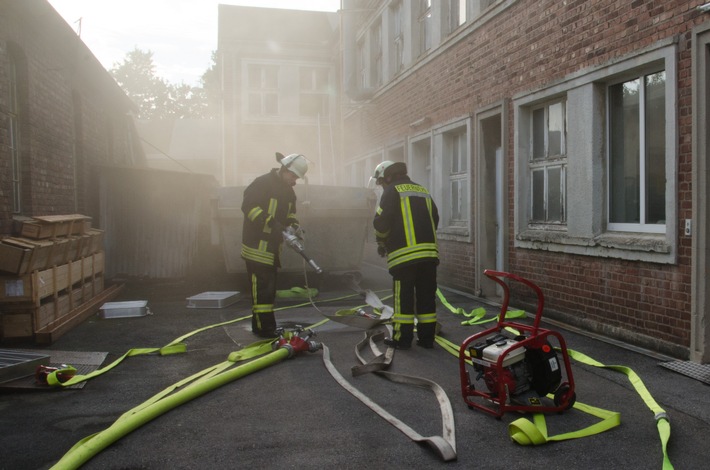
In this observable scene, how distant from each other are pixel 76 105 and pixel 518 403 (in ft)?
35.7

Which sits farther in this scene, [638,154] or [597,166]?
[597,166]

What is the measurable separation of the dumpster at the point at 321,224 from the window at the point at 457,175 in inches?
55.4

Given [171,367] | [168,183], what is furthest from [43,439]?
[168,183]

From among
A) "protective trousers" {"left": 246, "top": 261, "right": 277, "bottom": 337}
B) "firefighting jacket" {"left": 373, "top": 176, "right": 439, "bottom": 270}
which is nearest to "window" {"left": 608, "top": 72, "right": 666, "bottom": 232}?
"firefighting jacket" {"left": 373, "top": 176, "right": 439, "bottom": 270}

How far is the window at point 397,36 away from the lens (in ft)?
47.3

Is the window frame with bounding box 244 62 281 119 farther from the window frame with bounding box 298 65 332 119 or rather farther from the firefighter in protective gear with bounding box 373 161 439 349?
the firefighter in protective gear with bounding box 373 161 439 349

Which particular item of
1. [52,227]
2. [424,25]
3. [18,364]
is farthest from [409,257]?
[424,25]

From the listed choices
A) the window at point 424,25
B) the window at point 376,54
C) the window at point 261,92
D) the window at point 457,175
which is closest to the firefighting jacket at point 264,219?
the window at point 457,175

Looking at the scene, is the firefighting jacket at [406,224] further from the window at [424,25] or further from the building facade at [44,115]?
the window at [424,25]

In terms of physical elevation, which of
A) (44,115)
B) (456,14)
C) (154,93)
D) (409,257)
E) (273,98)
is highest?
(154,93)

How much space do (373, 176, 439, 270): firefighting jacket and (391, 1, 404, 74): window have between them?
8.65 meters

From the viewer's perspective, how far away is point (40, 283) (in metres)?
6.77

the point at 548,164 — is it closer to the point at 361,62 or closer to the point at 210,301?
the point at 210,301

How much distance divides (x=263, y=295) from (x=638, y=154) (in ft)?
13.4
